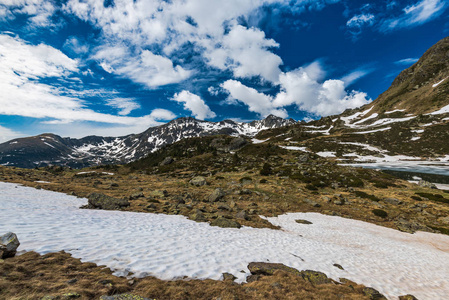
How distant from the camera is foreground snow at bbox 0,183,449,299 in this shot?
8367 millimetres

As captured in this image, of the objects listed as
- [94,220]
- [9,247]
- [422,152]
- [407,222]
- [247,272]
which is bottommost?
[407,222]

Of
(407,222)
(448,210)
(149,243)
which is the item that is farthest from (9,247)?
(448,210)

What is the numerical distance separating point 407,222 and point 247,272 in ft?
86.5

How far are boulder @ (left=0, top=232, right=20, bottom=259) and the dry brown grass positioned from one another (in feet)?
1.17

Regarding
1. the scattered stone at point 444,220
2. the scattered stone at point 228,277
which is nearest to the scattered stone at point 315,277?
the scattered stone at point 228,277

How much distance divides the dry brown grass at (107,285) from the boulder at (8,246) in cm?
36

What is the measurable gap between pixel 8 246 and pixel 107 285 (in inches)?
189

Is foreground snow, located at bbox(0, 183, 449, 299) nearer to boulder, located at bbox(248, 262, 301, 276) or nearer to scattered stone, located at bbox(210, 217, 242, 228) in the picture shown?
boulder, located at bbox(248, 262, 301, 276)

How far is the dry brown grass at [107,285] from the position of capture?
5252 millimetres

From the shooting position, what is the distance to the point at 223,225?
1636cm

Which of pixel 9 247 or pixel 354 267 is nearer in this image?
pixel 9 247

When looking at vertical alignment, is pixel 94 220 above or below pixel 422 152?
below

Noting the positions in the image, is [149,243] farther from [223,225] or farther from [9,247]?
[223,225]

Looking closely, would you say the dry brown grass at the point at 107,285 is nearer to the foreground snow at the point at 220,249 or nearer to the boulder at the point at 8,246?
the boulder at the point at 8,246
